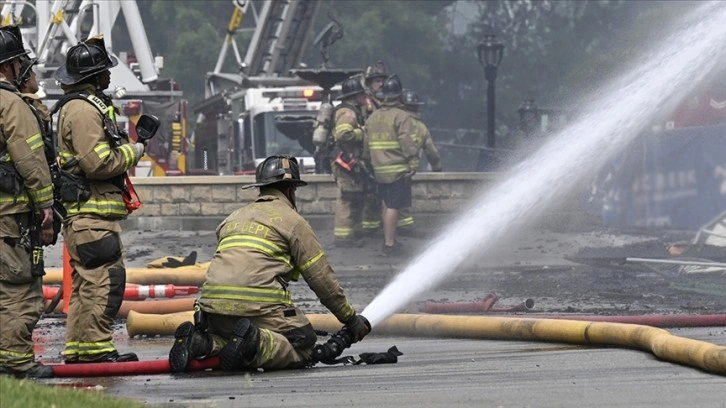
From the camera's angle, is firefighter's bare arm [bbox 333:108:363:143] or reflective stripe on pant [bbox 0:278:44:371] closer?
reflective stripe on pant [bbox 0:278:44:371]

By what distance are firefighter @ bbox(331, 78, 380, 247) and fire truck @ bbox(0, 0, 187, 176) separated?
5.02 meters

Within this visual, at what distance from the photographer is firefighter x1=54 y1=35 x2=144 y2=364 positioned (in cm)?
719

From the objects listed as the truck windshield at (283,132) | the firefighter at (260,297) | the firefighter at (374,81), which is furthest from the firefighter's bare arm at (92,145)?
the truck windshield at (283,132)

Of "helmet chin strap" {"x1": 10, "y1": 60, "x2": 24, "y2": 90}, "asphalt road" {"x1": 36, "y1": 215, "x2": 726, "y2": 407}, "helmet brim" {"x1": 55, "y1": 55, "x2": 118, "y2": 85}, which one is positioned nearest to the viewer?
"asphalt road" {"x1": 36, "y1": 215, "x2": 726, "y2": 407}

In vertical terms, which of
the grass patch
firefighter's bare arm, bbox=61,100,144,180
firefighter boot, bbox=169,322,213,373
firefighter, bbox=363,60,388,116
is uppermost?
firefighter, bbox=363,60,388,116

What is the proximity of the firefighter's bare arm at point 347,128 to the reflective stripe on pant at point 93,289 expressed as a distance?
724 centimetres

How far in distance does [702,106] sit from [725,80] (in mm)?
1404

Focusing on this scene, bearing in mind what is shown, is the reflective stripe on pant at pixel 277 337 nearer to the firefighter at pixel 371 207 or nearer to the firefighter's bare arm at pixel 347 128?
the firefighter's bare arm at pixel 347 128

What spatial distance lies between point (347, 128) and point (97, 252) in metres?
7.36

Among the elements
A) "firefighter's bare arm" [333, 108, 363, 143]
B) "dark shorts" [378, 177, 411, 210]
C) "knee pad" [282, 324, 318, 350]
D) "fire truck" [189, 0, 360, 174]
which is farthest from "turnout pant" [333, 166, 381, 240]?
"knee pad" [282, 324, 318, 350]

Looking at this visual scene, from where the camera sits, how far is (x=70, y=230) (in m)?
7.27

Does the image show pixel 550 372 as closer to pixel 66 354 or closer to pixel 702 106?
pixel 66 354

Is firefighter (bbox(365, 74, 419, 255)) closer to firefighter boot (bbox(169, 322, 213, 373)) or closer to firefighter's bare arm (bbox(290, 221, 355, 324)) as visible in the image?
firefighter's bare arm (bbox(290, 221, 355, 324))

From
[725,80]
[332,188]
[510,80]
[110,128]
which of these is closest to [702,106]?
[725,80]
